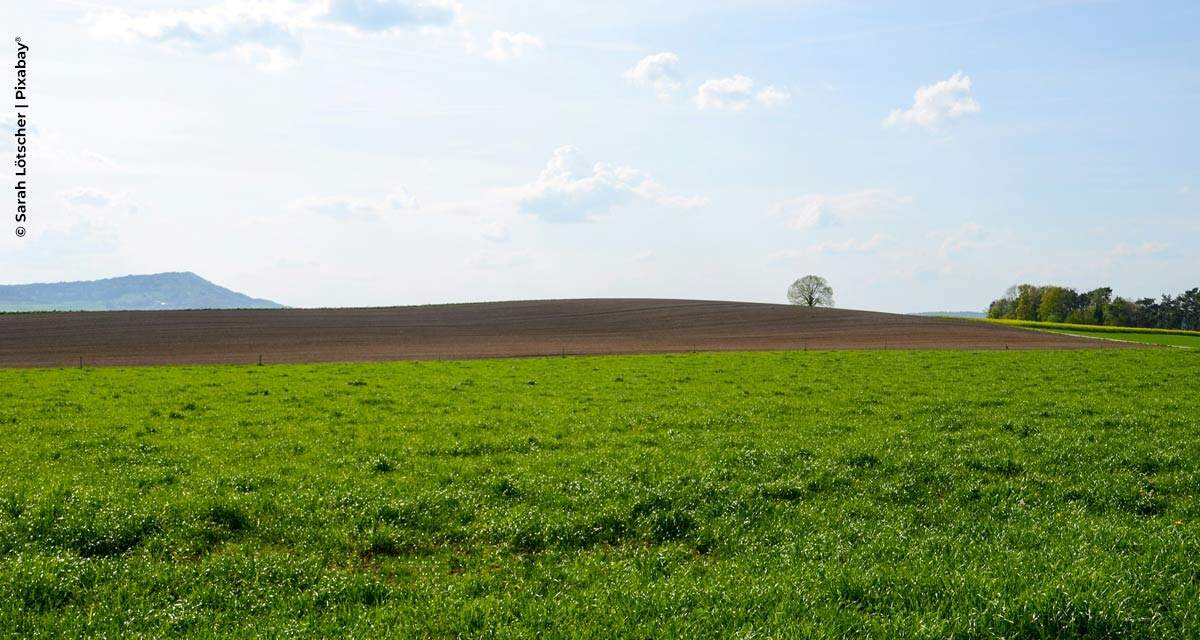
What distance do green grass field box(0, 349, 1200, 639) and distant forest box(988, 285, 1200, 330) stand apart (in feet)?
466

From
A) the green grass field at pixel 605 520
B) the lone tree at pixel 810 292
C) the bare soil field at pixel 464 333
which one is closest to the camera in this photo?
the green grass field at pixel 605 520

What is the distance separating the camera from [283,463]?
51.1 feet

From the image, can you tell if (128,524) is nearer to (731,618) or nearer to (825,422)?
(731,618)

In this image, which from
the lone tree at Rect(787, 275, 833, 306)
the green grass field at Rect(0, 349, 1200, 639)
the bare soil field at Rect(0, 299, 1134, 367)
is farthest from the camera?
the lone tree at Rect(787, 275, 833, 306)

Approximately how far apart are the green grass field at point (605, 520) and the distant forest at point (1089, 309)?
142m

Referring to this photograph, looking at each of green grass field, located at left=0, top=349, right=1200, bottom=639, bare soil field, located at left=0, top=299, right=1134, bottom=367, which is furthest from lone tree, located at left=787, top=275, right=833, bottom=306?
green grass field, located at left=0, top=349, right=1200, bottom=639

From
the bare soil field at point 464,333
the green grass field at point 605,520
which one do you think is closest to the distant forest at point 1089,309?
the bare soil field at point 464,333

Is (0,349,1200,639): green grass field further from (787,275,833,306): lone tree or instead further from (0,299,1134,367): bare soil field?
(787,275,833,306): lone tree

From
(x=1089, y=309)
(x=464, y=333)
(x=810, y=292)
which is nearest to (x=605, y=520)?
(x=464, y=333)

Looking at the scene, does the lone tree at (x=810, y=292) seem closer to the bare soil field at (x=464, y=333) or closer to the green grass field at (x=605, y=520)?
the bare soil field at (x=464, y=333)

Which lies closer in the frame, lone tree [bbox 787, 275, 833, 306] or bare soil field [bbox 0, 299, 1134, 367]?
bare soil field [bbox 0, 299, 1134, 367]

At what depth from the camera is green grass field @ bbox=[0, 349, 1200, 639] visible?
8211 mm

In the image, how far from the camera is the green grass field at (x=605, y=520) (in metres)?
8.21

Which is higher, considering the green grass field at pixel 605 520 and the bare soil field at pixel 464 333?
the bare soil field at pixel 464 333
